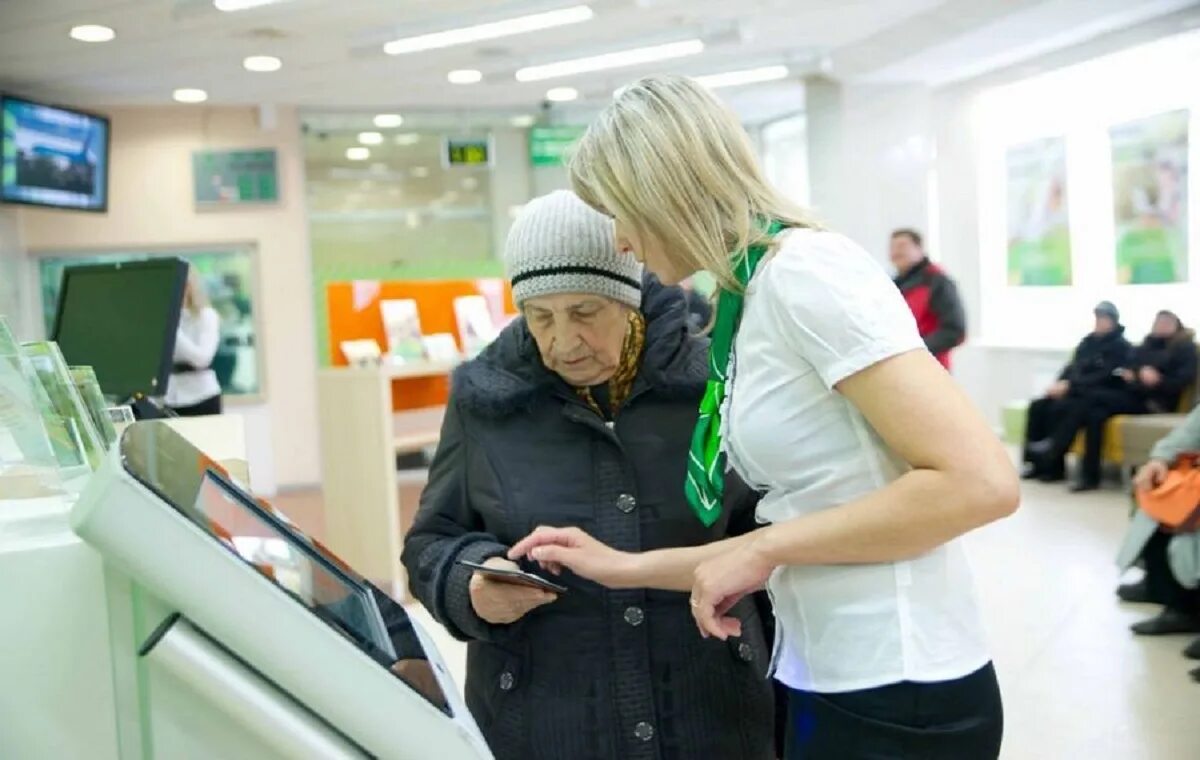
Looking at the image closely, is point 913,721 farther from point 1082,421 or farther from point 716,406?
point 1082,421

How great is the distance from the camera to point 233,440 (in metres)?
1.88

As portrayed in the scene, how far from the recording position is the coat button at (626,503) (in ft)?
4.65

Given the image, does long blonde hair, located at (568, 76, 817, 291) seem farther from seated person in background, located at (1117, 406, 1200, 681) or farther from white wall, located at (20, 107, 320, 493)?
white wall, located at (20, 107, 320, 493)

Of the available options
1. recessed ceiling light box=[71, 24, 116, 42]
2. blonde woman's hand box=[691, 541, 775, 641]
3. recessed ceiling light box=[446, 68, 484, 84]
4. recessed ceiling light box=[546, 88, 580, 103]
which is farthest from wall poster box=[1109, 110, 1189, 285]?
blonde woman's hand box=[691, 541, 775, 641]

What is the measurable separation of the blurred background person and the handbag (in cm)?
410

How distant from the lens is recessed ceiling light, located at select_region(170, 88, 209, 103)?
28.7ft

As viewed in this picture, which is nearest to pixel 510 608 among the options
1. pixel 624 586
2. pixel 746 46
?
pixel 624 586

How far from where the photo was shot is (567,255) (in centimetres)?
144

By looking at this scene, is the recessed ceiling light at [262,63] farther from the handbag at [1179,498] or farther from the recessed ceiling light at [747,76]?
the handbag at [1179,498]

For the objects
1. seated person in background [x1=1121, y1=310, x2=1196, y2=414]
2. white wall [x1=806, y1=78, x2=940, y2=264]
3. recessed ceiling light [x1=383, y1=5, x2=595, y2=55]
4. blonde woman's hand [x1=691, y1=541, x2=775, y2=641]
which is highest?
recessed ceiling light [x1=383, y1=5, x2=595, y2=55]

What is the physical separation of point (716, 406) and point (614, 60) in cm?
757

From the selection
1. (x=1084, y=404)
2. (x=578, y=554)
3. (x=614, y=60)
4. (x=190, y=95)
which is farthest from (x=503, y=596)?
(x=190, y=95)

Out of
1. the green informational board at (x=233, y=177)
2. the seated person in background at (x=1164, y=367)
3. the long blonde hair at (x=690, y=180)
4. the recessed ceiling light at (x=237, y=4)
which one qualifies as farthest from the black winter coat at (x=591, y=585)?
the green informational board at (x=233, y=177)

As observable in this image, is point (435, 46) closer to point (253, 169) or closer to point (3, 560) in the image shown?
point (253, 169)
